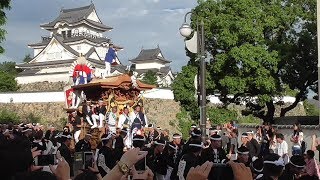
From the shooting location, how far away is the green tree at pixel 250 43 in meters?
32.9

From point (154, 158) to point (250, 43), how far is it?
81.4ft

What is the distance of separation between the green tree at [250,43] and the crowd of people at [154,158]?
10589 mm

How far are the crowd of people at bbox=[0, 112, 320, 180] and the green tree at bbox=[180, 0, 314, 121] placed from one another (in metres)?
10.6

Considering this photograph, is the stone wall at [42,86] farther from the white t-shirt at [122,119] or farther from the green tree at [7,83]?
the white t-shirt at [122,119]

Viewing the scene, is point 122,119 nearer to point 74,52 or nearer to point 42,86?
point 42,86

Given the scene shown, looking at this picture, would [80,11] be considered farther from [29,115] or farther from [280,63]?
[280,63]

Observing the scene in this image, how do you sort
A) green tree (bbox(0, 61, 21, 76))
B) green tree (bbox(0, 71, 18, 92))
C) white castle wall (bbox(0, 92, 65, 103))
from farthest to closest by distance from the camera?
green tree (bbox(0, 61, 21, 76)), green tree (bbox(0, 71, 18, 92)), white castle wall (bbox(0, 92, 65, 103))

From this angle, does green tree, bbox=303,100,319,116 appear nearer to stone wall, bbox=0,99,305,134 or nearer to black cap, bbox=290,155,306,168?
stone wall, bbox=0,99,305,134

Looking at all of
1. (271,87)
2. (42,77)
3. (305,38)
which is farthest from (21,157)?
(42,77)

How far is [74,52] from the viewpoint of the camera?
2515 inches

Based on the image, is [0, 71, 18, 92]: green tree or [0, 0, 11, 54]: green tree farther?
[0, 71, 18, 92]: green tree

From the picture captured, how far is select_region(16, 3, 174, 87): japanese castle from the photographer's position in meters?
61.7

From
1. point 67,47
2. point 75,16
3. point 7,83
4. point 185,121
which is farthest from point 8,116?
point 75,16

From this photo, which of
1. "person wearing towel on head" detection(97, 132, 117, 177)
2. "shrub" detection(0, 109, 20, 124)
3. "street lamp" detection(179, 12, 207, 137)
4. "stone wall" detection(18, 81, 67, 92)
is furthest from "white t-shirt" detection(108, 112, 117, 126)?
"stone wall" detection(18, 81, 67, 92)
